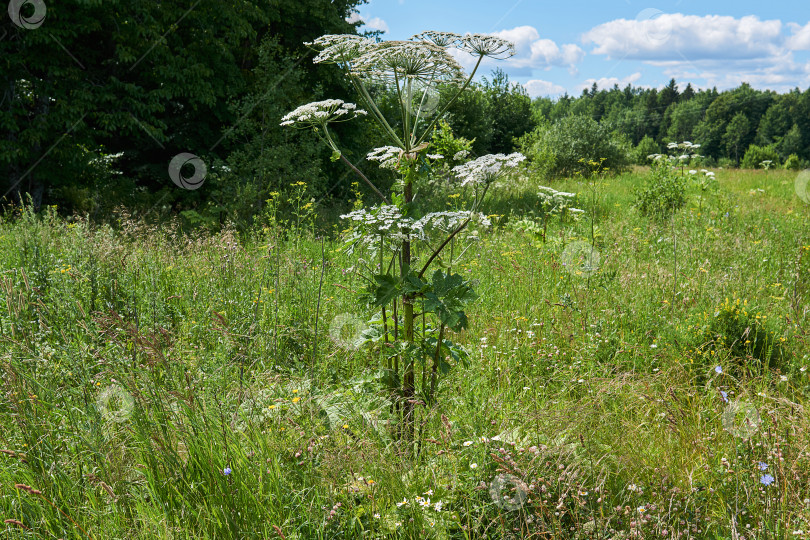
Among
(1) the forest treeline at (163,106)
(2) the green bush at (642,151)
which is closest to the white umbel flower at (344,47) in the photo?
(1) the forest treeline at (163,106)

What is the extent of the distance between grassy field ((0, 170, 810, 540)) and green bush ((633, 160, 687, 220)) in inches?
185

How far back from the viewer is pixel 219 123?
12.6 meters

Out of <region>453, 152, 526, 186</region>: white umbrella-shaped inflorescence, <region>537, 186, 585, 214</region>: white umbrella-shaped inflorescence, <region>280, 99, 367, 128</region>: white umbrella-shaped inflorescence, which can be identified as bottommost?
<region>537, 186, 585, 214</region>: white umbrella-shaped inflorescence

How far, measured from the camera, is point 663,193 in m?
8.97

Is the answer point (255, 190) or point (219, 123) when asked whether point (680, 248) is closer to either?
point (255, 190)

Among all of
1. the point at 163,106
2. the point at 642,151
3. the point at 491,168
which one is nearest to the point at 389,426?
the point at 491,168

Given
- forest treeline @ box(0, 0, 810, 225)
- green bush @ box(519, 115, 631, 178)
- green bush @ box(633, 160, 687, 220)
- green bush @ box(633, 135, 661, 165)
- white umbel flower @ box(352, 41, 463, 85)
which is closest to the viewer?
white umbel flower @ box(352, 41, 463, 85)

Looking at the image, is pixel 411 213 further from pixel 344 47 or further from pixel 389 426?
pixel 389 426

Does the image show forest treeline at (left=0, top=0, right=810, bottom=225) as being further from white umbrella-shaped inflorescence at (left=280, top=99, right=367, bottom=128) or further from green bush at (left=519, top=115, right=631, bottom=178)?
green bush at (left=519, top=115, right=631, bottom=178)

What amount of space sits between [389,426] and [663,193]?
8.20 metres

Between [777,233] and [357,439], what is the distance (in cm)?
683

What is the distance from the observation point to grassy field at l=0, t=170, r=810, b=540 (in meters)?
1.97

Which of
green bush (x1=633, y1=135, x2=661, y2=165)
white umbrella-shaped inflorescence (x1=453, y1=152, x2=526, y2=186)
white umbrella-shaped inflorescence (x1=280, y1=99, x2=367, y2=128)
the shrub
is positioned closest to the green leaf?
white umbrella-shaped inflorescence (x1=453, y1=152, x2=526, y2=186)

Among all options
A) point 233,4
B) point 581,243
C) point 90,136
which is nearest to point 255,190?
point 90,136
